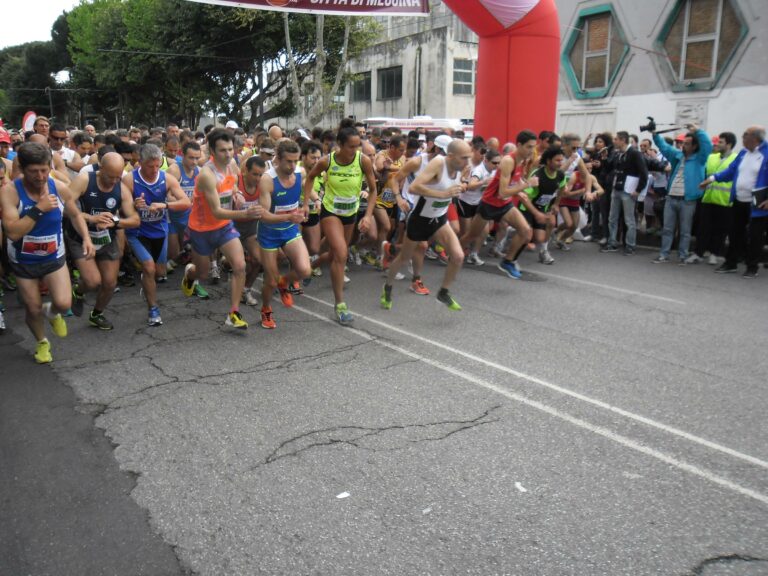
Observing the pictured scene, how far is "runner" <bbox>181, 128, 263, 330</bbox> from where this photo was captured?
6.10m

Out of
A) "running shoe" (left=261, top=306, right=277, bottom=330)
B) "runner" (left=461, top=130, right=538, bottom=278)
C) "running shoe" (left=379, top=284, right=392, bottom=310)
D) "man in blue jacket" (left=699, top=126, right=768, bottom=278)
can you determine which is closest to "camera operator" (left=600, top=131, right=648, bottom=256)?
"man in blue jacket" (left=699, top=126, right=768, bottom=278)

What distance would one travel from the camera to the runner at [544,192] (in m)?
8.85

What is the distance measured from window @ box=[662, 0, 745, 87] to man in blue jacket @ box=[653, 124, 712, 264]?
8383 mm

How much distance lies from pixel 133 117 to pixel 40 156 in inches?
1810

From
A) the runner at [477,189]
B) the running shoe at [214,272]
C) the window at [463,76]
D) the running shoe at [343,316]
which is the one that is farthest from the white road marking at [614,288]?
the window at [463,76]

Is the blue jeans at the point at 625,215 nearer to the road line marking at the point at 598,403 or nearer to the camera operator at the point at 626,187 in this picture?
the camera operator at the point at 626,187

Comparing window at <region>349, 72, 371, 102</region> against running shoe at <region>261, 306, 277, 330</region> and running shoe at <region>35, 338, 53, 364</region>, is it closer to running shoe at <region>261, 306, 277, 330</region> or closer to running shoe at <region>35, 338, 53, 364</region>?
running shoe at <region>261, 306, 277, 330</region>

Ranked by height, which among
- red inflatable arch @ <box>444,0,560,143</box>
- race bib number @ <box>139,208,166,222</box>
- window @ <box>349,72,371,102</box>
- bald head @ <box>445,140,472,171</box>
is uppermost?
window @ <box>349,72,371,102</box>

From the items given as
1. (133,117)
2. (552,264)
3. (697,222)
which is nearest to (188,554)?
(552,264)

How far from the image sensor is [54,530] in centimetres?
305

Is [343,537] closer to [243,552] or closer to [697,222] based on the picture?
[243,552]

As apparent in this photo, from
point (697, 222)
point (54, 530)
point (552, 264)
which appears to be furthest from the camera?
point (697, 222)

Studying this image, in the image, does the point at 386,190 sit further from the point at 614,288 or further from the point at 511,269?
the point at 614,288

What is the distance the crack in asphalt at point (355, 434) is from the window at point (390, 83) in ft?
122
